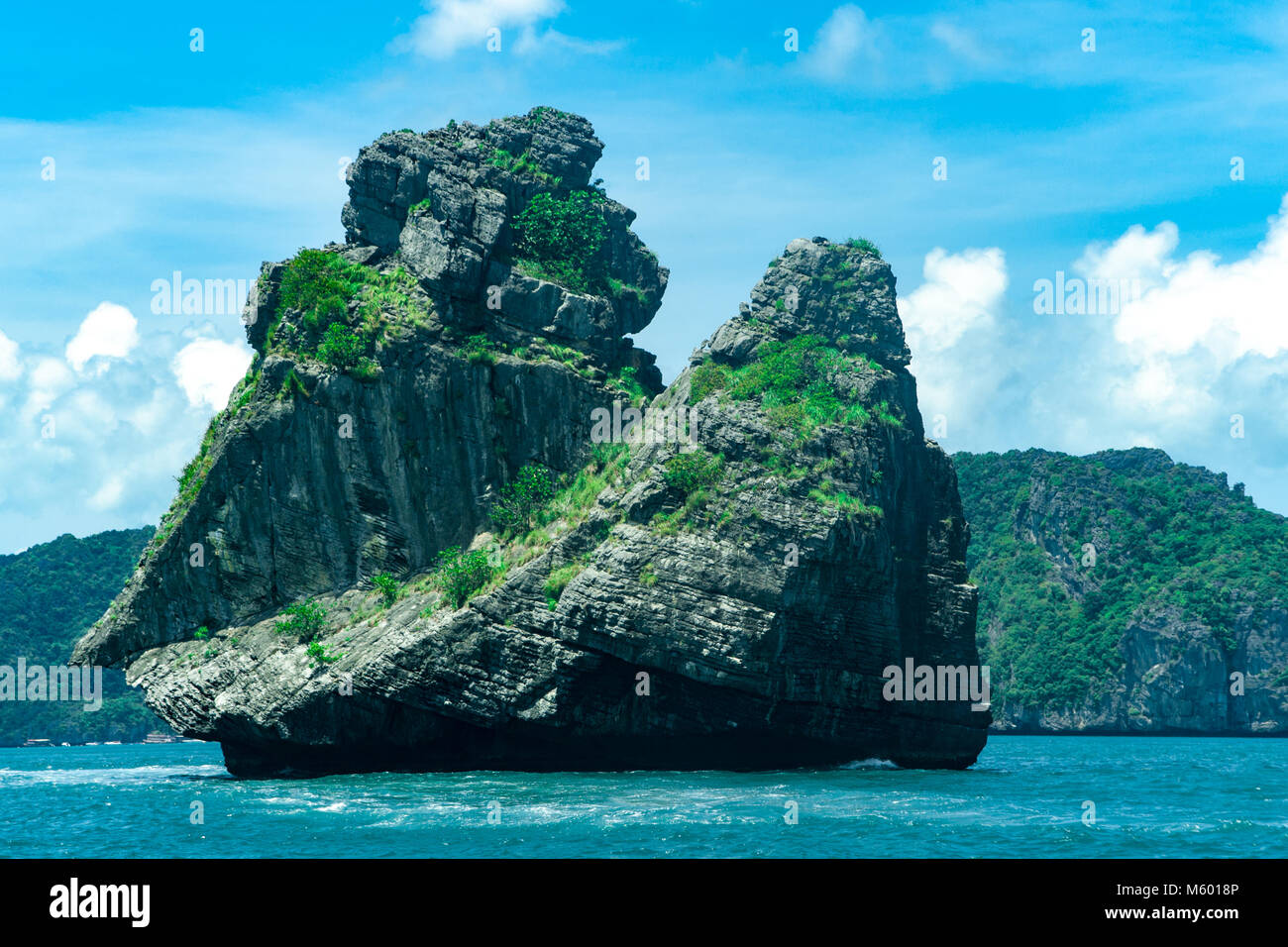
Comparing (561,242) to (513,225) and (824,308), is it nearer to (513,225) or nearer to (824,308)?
(513,225)

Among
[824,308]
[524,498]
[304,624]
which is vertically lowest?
[304,624]

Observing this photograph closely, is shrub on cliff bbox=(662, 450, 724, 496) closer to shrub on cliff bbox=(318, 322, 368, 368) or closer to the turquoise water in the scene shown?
the turquoise water

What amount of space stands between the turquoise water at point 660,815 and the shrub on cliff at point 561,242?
69.2 ft

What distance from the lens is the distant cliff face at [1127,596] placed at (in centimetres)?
12369

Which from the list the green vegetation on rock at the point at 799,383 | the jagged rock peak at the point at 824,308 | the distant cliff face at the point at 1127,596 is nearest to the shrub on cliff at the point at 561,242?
the jagged rock peak at the point at 824,308

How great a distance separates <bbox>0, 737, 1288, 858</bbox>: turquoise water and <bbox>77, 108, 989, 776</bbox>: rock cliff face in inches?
90.9

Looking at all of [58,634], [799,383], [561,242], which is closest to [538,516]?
[799,383]

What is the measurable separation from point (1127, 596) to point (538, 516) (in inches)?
4264

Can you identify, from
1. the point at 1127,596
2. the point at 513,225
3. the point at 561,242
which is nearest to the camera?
the point at 513,225

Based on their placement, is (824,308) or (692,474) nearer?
(692,474)

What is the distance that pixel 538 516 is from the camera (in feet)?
163

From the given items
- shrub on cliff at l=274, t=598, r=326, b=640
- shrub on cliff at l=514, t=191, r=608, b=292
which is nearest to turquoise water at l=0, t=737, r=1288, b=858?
shrub on cliff at l=274, t=598, r=326, b=640
